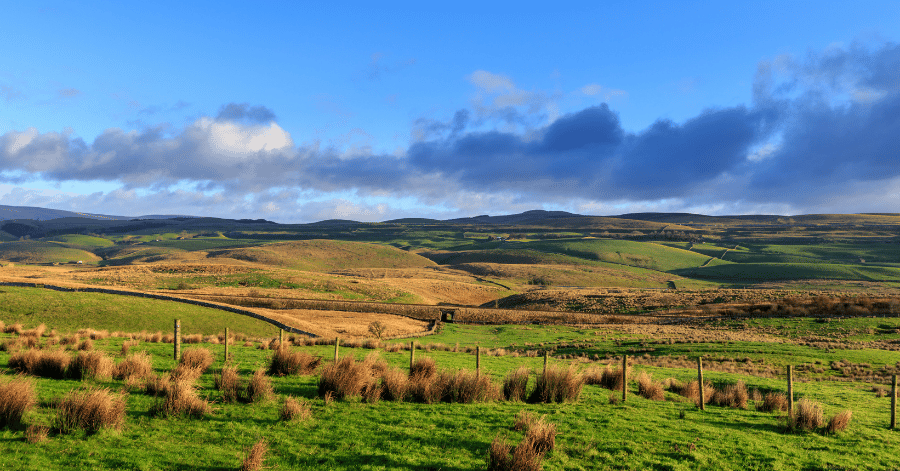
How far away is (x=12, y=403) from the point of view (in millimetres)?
10391

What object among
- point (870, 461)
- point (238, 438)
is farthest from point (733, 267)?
point (238, 438)

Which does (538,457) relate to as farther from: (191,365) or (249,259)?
(249,259)

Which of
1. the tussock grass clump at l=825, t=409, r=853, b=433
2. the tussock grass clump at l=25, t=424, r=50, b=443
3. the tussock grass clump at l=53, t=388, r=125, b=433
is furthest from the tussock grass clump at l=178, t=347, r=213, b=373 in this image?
the tussock grass clump at l=825, t=409, r=853, b=433

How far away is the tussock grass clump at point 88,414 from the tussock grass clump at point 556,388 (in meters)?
11.2

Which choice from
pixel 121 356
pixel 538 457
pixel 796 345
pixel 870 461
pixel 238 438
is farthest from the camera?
pixel 796 345

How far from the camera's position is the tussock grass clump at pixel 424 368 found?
1678 cm

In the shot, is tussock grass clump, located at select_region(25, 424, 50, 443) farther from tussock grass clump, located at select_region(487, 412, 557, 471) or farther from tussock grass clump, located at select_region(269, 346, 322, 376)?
tussock grass clump, located at select_region(487, 412, 557, 471)

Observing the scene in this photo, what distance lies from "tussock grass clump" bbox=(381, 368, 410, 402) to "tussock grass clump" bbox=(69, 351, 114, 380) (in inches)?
313

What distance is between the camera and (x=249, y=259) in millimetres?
129625

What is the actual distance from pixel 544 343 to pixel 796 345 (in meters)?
18.1

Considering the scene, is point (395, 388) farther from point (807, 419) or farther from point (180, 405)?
point (807, 419)

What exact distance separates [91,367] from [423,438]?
409 inches

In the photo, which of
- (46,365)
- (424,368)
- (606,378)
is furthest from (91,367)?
(606,378)

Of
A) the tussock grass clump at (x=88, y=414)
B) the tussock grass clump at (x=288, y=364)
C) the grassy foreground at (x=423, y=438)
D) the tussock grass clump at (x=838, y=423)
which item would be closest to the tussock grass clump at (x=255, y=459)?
the grassy foreground at (x=423, y=438)
